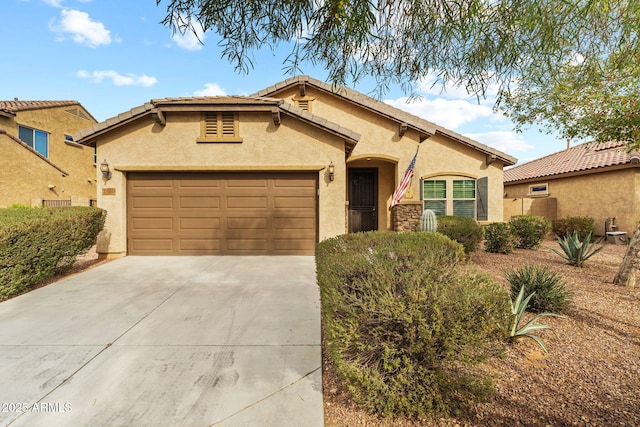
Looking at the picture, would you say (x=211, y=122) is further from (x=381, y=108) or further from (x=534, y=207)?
(x=534, y=207)

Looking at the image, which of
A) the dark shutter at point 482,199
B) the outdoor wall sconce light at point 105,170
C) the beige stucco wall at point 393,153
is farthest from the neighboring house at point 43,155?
the dark shutter at point 482,199

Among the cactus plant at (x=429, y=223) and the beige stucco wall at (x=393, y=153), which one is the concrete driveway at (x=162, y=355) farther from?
the beige stucco wall at (x=393, y=153)

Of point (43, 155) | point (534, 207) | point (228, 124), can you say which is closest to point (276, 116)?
point (228, 124)

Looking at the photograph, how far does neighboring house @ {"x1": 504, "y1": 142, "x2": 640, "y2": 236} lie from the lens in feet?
38.6

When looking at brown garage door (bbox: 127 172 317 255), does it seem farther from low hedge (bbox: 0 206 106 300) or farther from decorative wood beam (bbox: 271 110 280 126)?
low hedge (bbox: 0 206 106 300)

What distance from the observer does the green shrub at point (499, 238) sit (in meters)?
8.90

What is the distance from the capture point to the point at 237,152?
8422mm

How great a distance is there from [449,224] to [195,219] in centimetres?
749

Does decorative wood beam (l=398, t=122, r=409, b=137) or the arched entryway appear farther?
the arched entryway

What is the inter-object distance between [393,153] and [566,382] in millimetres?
9180

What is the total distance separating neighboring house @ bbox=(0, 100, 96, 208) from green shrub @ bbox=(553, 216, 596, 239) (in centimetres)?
2367

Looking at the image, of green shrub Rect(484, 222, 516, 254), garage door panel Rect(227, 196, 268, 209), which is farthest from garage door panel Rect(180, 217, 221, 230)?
green shrub Rect(484, 222, 516, 254)

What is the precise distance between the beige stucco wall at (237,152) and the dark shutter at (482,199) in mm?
6381

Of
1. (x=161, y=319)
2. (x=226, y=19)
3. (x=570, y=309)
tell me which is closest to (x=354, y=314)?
(x=161, y=319)
